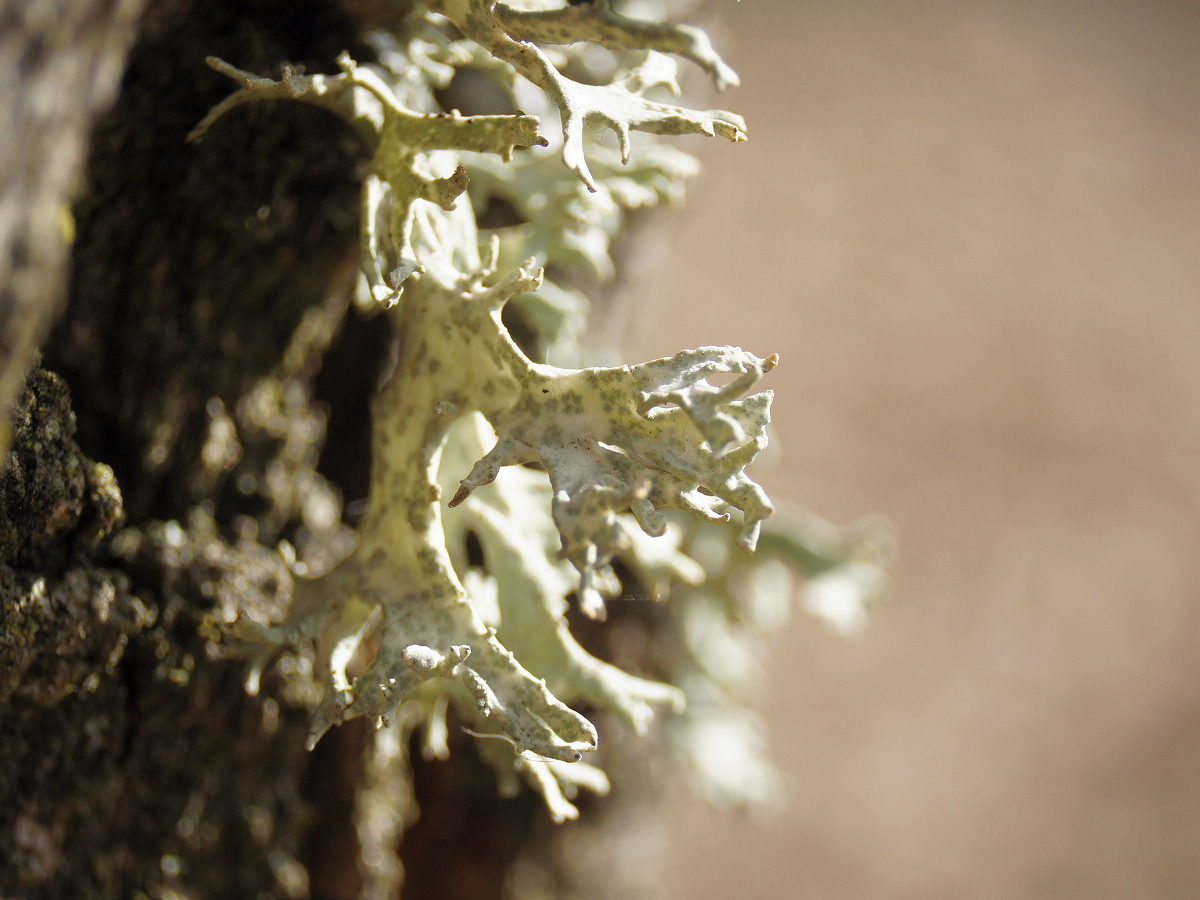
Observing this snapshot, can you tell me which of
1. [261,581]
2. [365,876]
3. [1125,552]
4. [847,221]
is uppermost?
[261,581]

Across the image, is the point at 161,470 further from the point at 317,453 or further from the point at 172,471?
the point at 317,453

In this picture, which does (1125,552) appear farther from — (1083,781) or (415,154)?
(415,154)

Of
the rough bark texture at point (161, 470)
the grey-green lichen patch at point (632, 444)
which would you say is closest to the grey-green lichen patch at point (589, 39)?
the grey-green lichen patch at point (632, 444)

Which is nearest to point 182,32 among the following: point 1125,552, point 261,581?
point 261,581

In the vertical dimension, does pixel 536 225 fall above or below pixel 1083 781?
above

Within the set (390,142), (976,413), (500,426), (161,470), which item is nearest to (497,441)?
(500,426)

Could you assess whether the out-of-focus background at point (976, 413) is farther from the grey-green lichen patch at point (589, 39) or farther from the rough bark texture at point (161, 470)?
the grey-green lichen patch at point (589, 39)

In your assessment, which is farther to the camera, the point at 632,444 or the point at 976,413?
the point at 976,413
